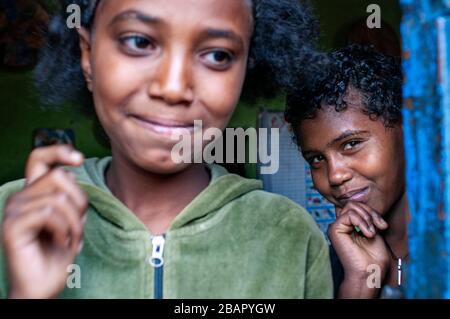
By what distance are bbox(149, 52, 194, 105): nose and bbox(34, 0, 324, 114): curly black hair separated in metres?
0.28

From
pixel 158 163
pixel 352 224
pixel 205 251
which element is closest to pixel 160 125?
pixel 158 163

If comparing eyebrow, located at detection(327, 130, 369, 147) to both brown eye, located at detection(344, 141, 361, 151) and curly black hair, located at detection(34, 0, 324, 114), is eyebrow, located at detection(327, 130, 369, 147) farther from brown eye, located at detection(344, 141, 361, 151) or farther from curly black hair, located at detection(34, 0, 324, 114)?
curly black hair, located at detection(34, 0, 324, 114)

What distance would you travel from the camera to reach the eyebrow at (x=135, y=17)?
43.6 inches

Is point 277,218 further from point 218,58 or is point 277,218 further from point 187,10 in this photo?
point 187,10

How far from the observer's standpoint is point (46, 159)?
1023 millimetres

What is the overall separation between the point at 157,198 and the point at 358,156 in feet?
2.15

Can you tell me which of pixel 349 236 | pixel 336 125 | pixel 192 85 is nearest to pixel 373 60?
pixel 336 125

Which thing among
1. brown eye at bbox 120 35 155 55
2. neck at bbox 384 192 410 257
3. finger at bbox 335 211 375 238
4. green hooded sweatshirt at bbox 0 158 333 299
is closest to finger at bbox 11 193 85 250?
green hooded sweatshirt at bbox 0 158 333 299

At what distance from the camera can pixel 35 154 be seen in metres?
1.04

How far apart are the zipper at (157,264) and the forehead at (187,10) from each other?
1.45ft

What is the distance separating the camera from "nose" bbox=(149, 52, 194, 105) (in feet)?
3.56

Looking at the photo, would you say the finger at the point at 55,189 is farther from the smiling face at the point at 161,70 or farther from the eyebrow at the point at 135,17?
the eyebrow at the point at 135,17
